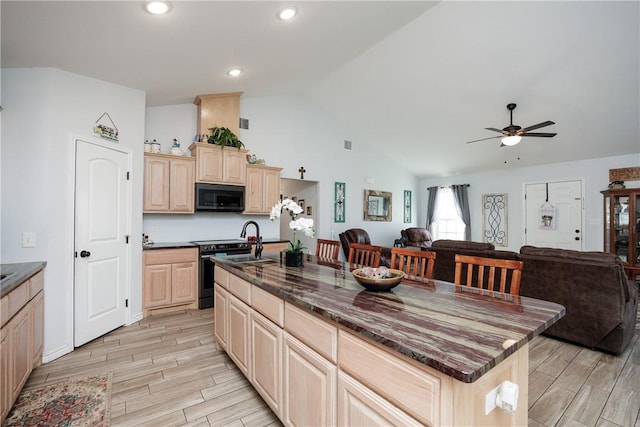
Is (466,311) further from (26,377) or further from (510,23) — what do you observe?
(510,23)

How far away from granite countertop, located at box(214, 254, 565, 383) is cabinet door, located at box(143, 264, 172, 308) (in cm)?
232

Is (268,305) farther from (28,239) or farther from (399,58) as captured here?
(399,58)

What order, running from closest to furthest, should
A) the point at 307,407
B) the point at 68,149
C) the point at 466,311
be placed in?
the point at 466,311, the point at 307,407, the point at 68,149

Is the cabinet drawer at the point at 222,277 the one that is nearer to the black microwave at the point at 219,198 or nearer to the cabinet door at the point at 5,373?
the cabinet door at the point at 5,373

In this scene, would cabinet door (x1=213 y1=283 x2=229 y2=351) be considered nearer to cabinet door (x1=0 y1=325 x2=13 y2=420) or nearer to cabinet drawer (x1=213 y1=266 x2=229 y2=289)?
cabinet drawer (x1=213 y1=266 x2=229 y2=289)

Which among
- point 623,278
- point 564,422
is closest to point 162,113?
point 564,422

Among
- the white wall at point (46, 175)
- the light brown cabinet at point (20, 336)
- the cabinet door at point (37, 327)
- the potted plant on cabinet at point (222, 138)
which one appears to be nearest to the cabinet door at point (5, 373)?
the light brown cabinet at point (20, 336)

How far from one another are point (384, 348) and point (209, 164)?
153 inches

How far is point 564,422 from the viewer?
188 centimetres

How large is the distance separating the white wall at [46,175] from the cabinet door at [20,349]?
1.85 feet

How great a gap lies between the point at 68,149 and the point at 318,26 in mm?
2635

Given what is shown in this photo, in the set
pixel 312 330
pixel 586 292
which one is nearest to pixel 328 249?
pixel 312 330

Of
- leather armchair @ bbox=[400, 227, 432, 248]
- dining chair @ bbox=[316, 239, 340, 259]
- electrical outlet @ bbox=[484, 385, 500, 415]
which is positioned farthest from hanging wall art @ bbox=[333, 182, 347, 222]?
electrical outlet @ bbox=[484, 385, 500, 415]

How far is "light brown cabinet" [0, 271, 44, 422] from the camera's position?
1737 mm
